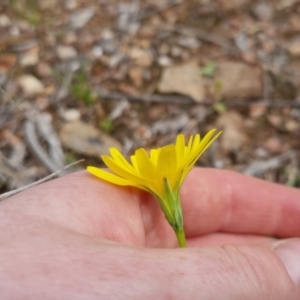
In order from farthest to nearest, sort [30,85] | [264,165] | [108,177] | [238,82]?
1. [238,82]
2. [30,85]
3. [264,165]
4. [108,177]

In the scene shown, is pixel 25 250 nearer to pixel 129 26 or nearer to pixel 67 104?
pixel 67 104

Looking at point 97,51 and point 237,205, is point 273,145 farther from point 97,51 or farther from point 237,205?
point 97,51

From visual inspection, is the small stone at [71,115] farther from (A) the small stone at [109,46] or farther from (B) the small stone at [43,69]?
(A) the small stone at [109,46]

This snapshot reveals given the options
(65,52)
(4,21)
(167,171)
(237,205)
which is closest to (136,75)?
(65,52)

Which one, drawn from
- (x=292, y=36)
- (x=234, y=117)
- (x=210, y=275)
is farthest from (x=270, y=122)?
(x=210, y=275)

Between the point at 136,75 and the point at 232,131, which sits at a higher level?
the point at 136,75

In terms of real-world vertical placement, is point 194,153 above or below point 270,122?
above

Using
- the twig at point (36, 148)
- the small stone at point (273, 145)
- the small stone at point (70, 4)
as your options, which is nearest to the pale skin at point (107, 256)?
the twig at point (36, 148)
